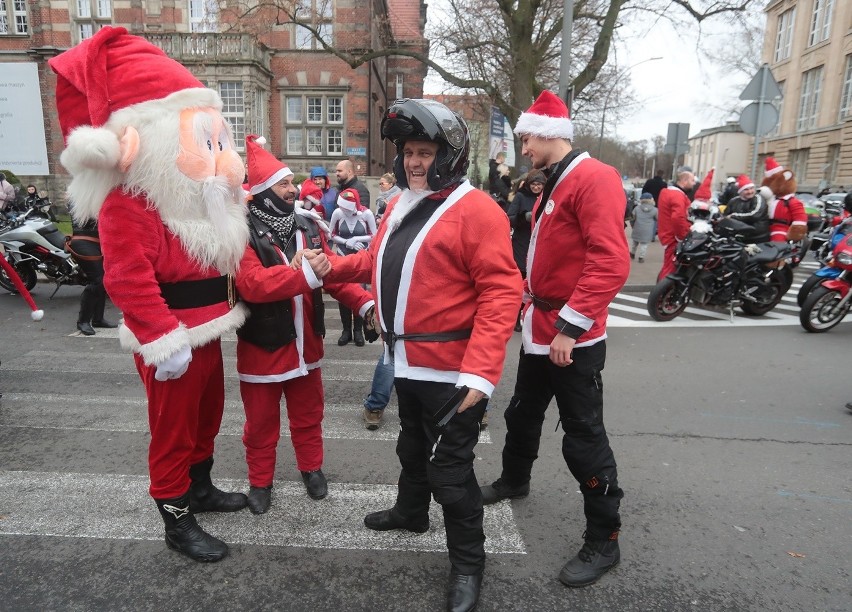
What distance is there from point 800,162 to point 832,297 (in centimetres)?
3631

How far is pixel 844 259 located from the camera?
6.77 metres

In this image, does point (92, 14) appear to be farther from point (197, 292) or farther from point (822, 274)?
point (822, 274)

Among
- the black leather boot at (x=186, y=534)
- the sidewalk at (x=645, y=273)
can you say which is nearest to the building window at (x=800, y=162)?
the sidewalk at (x=645, y=273)

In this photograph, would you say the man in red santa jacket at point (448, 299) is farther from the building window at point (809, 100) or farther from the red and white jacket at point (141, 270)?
the building window at point (809, 100)

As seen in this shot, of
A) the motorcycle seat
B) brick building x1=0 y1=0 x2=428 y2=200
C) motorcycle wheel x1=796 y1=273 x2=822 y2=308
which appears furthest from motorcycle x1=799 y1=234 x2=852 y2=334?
brick building x1=0 y1=0 x2=428 y2=200

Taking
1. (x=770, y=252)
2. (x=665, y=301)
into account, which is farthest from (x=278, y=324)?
(x=770, y=252)

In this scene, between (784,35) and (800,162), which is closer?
(800,162)

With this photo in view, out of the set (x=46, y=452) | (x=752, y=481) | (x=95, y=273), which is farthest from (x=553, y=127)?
(x=95, y=273)

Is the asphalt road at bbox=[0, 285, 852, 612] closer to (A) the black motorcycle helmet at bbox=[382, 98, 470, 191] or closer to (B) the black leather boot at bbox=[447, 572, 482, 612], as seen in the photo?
A: (B) the black leather boot at bbox=[447, 572, 482, 612]

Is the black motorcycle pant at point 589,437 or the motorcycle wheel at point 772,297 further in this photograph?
the motorcycle wheel at point 772,297

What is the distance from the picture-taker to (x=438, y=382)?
229cm

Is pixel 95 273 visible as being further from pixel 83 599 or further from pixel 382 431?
pixel 83 599

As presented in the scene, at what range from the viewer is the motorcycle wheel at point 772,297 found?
8023mm

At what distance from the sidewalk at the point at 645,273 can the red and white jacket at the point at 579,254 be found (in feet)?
19.8
